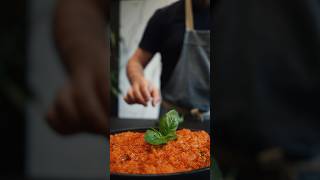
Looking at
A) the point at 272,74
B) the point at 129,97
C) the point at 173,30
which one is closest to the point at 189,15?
the point at 173,30

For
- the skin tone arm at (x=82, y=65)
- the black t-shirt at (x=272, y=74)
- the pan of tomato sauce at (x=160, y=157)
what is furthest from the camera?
the black t-shirt at (x=272, y=74)

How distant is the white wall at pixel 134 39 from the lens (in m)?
0.54

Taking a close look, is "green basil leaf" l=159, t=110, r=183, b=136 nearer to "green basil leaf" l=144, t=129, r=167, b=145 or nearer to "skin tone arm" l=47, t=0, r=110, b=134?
"green basil leaf" l=144, t=129, r=167, b=145

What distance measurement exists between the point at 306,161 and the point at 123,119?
0.67 m

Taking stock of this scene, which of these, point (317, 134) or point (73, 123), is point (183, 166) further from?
point (317, 134)

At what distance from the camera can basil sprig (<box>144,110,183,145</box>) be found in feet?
1.71

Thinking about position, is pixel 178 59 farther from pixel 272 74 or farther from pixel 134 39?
pixel 272 74

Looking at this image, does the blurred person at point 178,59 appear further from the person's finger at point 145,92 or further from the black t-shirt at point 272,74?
the black t-shirt at point 272,74

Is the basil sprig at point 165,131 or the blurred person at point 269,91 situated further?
the blurred person at point 269,91

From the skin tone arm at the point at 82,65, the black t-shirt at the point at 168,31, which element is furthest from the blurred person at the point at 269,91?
the black t-shirt at the point at 168,31

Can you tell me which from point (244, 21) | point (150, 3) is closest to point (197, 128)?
point (150, 3)

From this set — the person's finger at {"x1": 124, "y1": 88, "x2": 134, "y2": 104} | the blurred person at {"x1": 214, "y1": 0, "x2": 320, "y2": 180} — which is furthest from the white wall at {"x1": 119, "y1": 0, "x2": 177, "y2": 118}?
the blurred person at {"x1": 214, "y1": 0, "x2": 320, "y2": 180}

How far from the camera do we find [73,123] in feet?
2.53

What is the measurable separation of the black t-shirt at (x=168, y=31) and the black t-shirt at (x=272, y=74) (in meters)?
0.45
